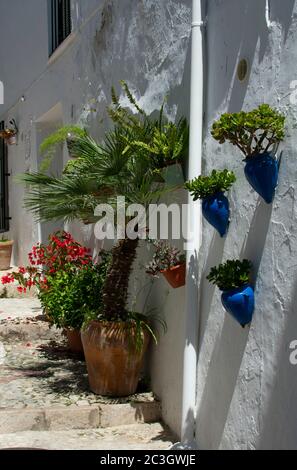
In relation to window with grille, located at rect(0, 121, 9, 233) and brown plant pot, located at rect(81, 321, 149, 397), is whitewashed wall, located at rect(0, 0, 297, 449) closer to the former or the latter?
brown plant pot, located at rect(81, 321, 149, 397)

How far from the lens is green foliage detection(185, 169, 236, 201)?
3033 millimetres

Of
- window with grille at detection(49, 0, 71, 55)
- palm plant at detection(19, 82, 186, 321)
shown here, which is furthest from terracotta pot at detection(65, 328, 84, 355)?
window with grille at detection(49, 0, 71, 55)

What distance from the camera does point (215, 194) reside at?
309 cm

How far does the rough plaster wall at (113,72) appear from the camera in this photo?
3996 millimetres

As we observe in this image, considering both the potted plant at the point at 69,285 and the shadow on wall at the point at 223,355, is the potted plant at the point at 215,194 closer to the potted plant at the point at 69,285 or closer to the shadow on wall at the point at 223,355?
the shadow on wall at the point at 223,355

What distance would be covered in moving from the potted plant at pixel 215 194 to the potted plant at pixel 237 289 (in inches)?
12.5

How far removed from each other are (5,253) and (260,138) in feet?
26.3

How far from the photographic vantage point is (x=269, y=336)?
274 cm

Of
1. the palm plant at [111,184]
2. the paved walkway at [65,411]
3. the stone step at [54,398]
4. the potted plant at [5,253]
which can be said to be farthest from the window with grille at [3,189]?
the palm plant at [111,184]

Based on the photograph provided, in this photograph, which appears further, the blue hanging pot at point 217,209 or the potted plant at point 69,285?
the potted plant at point 69,285

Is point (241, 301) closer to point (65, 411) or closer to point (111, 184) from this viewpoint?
point (111, 184)

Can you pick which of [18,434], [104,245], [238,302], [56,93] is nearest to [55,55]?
[56,93]

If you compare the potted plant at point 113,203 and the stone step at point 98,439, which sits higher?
the potted plant at point 113,203

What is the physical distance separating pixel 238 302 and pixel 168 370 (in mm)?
1459
